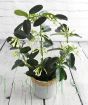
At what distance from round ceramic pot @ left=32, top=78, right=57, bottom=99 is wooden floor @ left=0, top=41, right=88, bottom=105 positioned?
0.09ft

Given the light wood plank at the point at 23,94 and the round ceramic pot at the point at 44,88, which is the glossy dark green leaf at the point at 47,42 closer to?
the round ceramic pot at the point at 44,88

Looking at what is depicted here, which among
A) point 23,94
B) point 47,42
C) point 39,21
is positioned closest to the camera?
point 39,21

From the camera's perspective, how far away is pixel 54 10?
2342 mm

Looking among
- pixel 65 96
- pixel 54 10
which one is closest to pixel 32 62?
pixel 65 96

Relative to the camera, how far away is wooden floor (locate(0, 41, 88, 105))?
130 centimetres

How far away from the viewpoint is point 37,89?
4.23ft

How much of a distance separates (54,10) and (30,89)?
1156 mm

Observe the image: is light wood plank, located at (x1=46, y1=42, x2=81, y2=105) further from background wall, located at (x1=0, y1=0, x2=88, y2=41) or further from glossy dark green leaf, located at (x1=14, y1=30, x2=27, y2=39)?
background wall, located at (x1=0, y1=0, x2=88, y2=41)

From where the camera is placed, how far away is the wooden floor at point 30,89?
130 cm

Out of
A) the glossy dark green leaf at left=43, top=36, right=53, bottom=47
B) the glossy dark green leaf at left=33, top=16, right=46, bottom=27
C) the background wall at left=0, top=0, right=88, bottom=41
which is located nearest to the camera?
the glossy dark green leaf at left=33, top=16, right=46, bottom=27

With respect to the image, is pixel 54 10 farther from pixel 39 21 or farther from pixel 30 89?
pixel 39 21

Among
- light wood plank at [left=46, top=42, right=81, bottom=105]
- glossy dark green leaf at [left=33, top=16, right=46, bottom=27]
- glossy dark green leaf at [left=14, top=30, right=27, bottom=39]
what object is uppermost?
glossy dark green leaf at [left=33, top=16, right=46, bottom=27]

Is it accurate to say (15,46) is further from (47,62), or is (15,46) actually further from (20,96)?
(20,96)

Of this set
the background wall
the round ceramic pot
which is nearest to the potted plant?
the round ceramic pot
